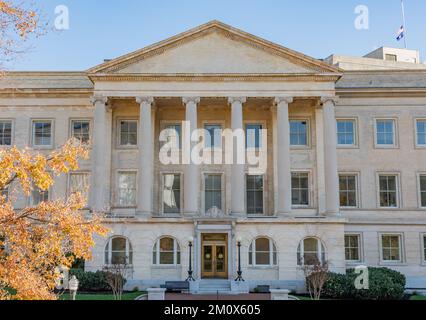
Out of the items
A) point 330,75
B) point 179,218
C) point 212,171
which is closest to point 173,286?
point 179,218

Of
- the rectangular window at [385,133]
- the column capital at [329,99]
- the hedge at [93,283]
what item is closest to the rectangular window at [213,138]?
the column capital at [329,99]

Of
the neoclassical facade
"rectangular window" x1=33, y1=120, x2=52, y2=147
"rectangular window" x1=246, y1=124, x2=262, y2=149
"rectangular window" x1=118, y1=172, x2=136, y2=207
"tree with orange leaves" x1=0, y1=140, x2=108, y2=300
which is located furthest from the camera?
"rectangular window" x1=33, y1=120, x2=52, y2=147

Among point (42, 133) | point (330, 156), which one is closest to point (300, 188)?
point (330, 156)

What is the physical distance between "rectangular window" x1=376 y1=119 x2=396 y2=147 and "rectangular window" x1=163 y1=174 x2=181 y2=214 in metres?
16.3

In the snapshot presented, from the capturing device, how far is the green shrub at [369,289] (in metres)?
31.5

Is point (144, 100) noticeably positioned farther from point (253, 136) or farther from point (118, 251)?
point (118, 251)

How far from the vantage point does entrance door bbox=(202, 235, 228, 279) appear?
36031 millimetres

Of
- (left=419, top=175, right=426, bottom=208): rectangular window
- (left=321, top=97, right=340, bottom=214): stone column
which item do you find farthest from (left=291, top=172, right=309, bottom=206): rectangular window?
(left=419, top=175, right=426, bottom=208): rectangular window

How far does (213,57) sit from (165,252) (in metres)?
14.6

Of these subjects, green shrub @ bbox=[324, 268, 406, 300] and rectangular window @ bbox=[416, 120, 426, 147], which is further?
rectangular window @ bbox=[416, 120, 426, 147]

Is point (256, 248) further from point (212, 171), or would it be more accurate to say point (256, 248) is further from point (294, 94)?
point (294, 94)

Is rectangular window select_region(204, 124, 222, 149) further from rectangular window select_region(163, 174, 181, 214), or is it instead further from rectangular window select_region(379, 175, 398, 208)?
rectangular window select_region(379, 175, 398, 208)

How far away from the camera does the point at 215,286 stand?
111 feet

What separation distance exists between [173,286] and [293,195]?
1229 cm
